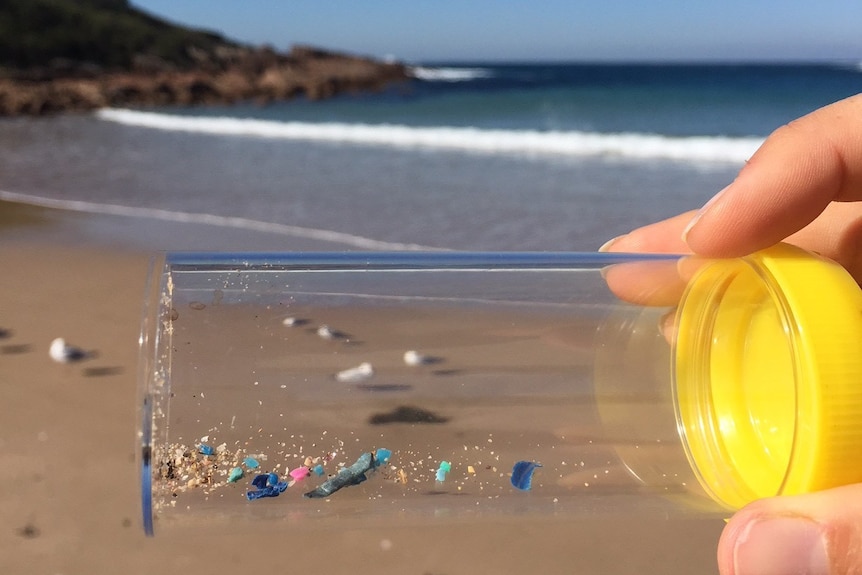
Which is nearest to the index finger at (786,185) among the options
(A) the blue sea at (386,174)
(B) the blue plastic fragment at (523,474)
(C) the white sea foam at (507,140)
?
Answer: (B) the blue plastic fragment at (523,474)

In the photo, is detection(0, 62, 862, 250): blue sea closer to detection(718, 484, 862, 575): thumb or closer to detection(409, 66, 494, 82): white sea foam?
detection(718, 484, 862, 575): thumb

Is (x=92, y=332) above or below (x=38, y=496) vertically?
above

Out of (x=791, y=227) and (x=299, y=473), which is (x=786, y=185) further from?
(x=299, y=473)

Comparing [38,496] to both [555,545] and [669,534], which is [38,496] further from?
[669,534]

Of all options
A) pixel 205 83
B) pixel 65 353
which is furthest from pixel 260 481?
pixel 205 83

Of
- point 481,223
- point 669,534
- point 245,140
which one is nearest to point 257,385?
point 669,534

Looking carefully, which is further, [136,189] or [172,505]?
[136,189]

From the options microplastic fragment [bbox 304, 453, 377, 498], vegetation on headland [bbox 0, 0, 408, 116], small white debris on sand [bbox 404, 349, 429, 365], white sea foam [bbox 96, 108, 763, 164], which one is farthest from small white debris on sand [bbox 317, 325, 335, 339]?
vegetation on headland [bbox 0, 0, 408, 116]
